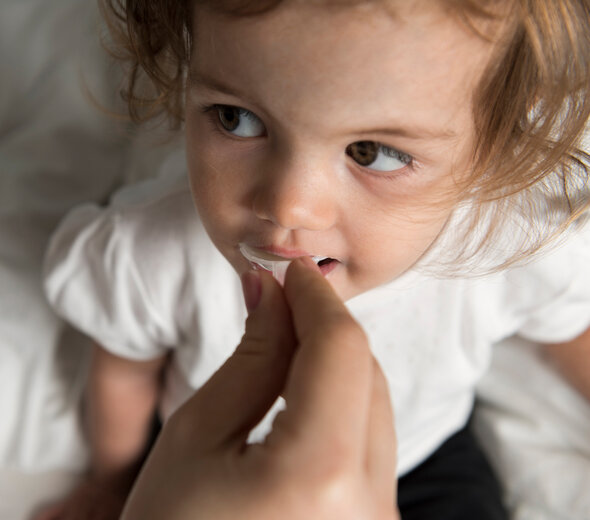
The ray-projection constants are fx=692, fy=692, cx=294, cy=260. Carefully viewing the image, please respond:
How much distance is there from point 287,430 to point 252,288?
131mm

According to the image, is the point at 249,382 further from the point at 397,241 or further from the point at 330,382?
the point at 397,241

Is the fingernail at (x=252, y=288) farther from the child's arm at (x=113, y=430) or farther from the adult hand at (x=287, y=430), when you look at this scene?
the child's arm at (x=113, y=430)

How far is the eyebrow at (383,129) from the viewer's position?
0.49 metres

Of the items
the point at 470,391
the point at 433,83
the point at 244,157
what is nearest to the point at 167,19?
the point at 244,157

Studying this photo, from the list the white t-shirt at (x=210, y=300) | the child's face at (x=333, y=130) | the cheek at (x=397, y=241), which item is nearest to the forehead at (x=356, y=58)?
the child's face at (x=333, y=130)

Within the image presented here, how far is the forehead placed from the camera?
0.45 m

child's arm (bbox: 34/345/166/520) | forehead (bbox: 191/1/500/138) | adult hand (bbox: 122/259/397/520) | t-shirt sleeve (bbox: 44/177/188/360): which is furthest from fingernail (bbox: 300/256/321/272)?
child's arm (bbox: 34/345/166/520)

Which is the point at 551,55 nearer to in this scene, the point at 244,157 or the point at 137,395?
the point at 244,157

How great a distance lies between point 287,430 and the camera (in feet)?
1.38

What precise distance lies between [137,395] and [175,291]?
0.69ft

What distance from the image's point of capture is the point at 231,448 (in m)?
0.45

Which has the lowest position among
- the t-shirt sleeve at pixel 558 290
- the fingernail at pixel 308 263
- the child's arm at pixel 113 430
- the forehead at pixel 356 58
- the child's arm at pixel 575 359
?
the child's arm at pixel 113 430

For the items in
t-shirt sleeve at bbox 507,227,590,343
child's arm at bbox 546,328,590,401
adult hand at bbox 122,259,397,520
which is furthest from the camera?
child's arm at bbox 546,328,590,401

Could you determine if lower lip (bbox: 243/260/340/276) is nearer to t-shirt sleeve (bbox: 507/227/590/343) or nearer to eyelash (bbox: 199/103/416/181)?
eyelash (bbox: 199/103/416/181)
